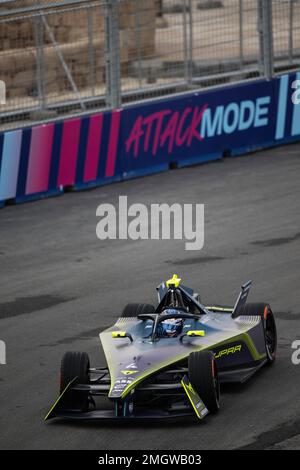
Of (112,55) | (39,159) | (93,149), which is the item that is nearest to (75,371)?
(39,159)

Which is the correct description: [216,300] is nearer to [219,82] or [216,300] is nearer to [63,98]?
[63,98]

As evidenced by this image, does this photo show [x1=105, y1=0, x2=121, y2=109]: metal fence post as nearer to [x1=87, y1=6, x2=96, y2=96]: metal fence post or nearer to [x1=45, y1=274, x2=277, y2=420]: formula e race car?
[x1=87, y1=6, x2=96, y2=96]: metal fence post

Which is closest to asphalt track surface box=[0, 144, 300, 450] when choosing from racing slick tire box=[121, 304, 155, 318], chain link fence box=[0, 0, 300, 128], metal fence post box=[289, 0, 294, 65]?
racing slick tire box=[121, 304, 155, 318]

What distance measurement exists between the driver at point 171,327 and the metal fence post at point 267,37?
40.4 feet

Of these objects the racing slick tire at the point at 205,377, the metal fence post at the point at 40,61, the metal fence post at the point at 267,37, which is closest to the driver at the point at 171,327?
the racing slick tire at the point at 205,377

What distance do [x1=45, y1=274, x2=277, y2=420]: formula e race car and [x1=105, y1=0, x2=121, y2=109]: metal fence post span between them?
918cm

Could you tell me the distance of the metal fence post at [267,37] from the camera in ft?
67.7

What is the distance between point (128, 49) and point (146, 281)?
7875 mm

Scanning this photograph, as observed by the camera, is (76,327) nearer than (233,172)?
Yes

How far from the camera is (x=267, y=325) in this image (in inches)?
373

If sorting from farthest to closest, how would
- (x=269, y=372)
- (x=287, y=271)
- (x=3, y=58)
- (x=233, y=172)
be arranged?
1. (x=233, y=172)
2. (x=3, y=58)
3. (x=287, y=271)
4. (x=269, y=372)

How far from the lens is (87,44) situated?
61.2ft

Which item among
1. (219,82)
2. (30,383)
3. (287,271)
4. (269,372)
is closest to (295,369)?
(269,372)

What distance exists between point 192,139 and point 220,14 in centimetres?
243
